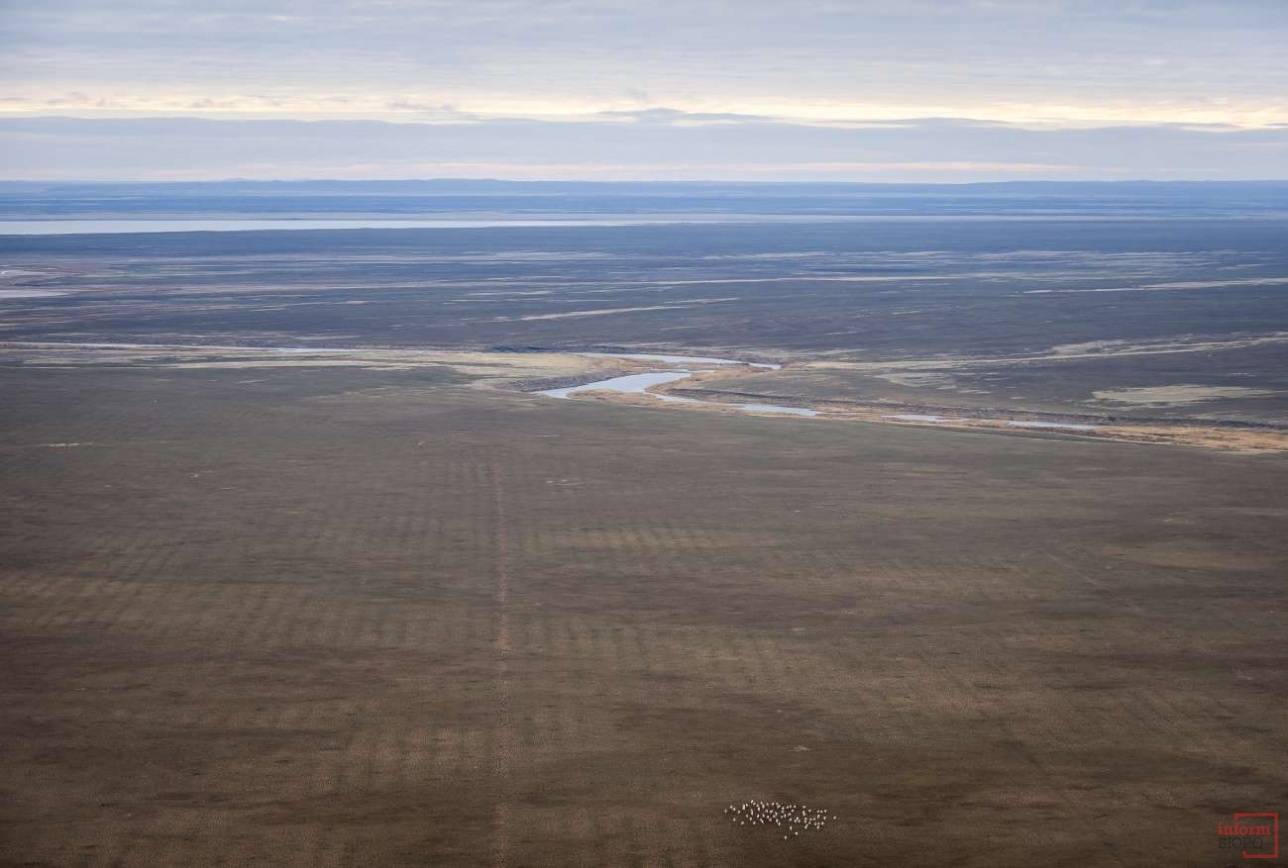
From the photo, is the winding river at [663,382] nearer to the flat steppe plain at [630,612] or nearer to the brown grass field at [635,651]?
the flat steppe plain at [630,612]

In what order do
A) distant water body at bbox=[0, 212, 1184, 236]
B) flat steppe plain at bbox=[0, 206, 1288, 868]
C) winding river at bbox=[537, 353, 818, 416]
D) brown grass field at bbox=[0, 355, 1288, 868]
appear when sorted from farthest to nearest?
distant water body at bbox=[0, 212, 1184, 236] → winding river at bbox=[537, 353, 818, 416] → flat steppe plain at bbox=[0, 206, 1288, 868] → brown grass field at bbox=[0, 355, 1288, 868]

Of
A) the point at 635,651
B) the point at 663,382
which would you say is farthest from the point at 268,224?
the point at 635,651

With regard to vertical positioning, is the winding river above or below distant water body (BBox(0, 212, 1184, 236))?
below

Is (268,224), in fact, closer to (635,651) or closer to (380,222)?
(380,222)

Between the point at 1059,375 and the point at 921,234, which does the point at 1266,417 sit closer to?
the point at 1059,375

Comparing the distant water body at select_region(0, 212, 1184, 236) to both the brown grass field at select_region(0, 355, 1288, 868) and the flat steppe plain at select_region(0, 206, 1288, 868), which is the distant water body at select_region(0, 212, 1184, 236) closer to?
the flat steppe plain at select_region(0, 206, 1288, 868)

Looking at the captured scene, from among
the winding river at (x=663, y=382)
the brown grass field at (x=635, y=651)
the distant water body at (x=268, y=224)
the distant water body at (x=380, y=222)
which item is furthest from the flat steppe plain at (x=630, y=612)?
the distant water body at (x=380, y=222)

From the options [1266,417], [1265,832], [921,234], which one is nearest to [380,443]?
[1266,417]

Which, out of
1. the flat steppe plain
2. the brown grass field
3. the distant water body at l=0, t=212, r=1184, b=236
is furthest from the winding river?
the distant water body at l=0, t=212, r=1184, b=236
